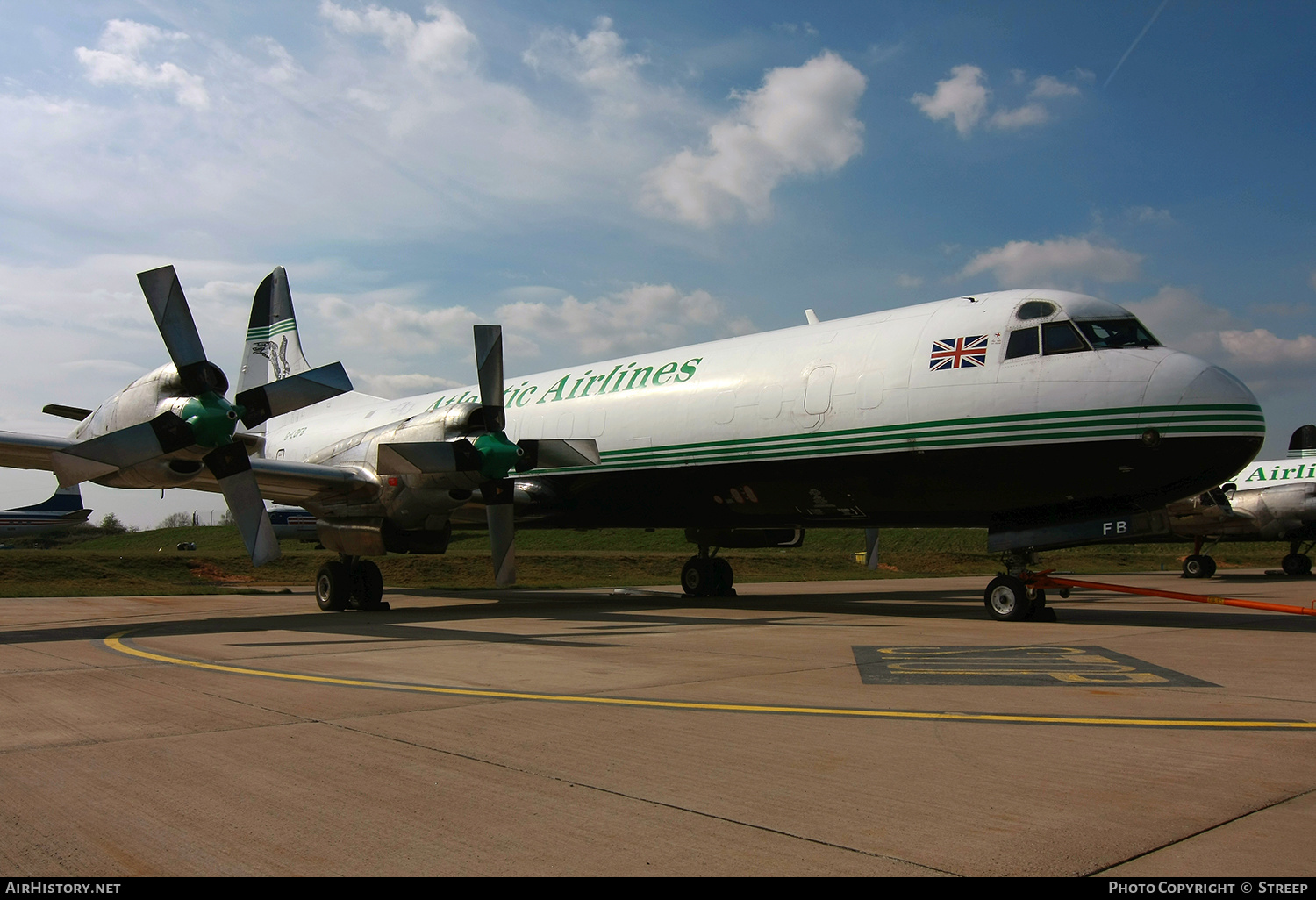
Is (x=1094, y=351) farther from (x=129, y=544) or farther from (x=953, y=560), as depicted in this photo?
(x=129, y=544)

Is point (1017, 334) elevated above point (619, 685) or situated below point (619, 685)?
above

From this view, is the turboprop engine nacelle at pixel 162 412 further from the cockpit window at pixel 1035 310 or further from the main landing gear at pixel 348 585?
the cockpit window at pixel 1035 310

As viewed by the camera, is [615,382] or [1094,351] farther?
[615,382]

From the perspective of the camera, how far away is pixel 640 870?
3.25 m

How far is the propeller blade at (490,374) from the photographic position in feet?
49.2

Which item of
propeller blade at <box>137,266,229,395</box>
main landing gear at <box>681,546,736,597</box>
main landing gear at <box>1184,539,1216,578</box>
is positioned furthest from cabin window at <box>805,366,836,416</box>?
main landing gear at <box>1184,539,1216,578</box>

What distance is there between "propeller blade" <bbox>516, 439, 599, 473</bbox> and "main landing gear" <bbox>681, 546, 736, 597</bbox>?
6004mm

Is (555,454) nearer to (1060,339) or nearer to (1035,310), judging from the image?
(1035,310)

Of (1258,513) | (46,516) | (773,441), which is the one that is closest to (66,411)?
(773,441)

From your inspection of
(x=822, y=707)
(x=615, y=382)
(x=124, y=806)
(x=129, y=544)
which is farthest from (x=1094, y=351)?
(x=129, y=544)

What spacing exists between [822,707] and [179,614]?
13235 mm

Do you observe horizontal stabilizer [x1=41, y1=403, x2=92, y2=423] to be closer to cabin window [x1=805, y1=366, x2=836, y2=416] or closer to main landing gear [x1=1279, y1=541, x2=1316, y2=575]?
cabin window [x1=805, y1=366, x2=836, y2=416]

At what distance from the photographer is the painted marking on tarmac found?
777 cm
